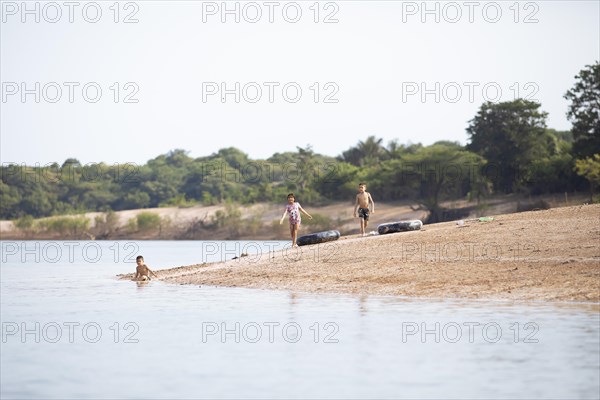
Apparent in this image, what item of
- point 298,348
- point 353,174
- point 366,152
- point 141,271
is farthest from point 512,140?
point 298,348

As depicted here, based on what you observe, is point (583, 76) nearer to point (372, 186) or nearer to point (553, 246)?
point (372, 186)

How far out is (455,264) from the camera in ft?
68.7

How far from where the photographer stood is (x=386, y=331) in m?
14.5

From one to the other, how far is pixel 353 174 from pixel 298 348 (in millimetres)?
66963

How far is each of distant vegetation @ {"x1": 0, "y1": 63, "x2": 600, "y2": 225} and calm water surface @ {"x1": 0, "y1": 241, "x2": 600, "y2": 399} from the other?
34656 mm

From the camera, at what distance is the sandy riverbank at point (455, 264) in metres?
18.6

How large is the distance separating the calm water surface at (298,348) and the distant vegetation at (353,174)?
34.7 m

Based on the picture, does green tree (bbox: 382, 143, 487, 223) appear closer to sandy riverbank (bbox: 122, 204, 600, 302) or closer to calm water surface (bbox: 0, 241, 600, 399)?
sandy riverbank (bbox: 122, 204, 600, 302)

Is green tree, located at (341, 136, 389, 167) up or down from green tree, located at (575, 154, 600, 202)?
up

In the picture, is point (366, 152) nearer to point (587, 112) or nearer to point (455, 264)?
point (587, 112)

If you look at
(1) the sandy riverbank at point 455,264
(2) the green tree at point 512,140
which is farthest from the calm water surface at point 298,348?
(2) the green tree at point 512,140

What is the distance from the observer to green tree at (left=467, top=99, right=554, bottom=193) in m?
63.0

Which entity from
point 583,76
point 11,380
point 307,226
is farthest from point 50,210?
point 11,380

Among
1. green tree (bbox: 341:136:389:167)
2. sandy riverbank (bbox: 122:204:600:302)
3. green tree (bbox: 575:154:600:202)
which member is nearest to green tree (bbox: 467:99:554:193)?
green tree (bbox: 575:154:600:202)
